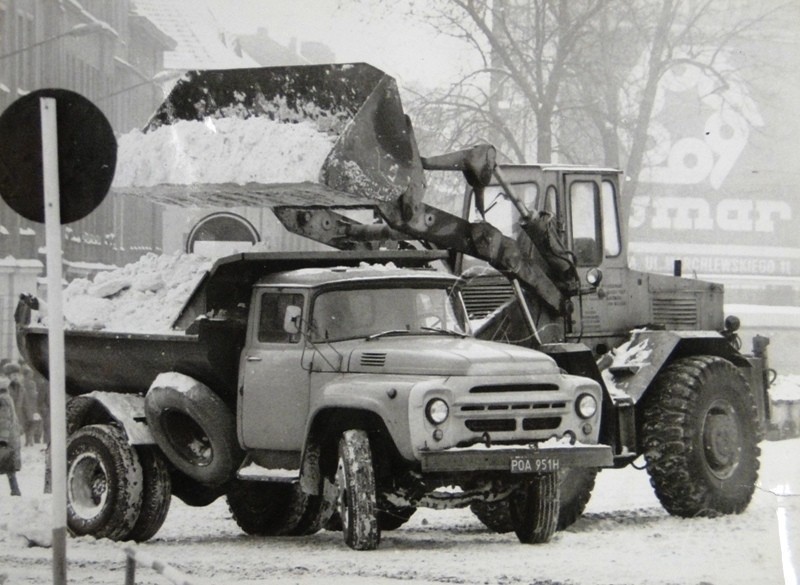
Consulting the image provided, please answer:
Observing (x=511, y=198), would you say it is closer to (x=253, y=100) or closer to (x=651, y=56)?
(x=651, y=56)

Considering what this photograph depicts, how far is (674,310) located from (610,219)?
104 centimetres

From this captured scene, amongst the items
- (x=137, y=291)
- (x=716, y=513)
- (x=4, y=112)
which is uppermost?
(x=4, y=112)

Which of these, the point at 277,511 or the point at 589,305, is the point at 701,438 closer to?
the point at 589,305

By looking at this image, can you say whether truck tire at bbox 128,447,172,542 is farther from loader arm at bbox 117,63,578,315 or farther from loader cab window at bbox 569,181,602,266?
loader cab window at bbox 569,181,602,266

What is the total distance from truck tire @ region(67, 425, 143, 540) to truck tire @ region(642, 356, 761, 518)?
12.8ft

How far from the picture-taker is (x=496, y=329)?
41.9 feet

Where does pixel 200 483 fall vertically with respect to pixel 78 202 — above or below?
below

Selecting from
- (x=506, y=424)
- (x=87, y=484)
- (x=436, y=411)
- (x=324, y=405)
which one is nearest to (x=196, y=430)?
(x=87, y=484)

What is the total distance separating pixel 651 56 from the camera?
1209cm

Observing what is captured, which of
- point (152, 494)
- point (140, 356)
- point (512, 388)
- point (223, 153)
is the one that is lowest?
point (152, 494)

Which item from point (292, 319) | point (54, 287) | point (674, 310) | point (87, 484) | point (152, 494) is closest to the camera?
point (54, 287)

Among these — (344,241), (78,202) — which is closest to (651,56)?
(344,241)

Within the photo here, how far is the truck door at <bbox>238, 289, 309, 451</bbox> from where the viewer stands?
11.3 m

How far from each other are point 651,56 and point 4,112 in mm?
5118
